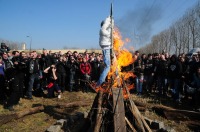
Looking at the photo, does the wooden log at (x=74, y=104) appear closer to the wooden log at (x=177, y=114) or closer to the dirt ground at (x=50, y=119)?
the dirt ground at (x=50, y=119)

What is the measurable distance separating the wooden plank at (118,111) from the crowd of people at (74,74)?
4.93m

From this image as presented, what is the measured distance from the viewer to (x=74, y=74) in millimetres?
14391

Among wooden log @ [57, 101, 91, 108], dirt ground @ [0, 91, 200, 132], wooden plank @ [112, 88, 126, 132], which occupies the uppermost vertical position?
wooden plank @ [112, 88, 126, 132]

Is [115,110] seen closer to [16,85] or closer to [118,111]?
[118,111]

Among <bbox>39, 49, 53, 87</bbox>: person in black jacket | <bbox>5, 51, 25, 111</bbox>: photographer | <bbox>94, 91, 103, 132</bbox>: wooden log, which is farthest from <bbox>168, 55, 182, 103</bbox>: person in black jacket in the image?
<bbox>5, 51, 25, 111</bbox>: photographer

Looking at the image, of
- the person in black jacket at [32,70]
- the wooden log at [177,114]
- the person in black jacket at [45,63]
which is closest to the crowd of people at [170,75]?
the wooden log at [177,114]

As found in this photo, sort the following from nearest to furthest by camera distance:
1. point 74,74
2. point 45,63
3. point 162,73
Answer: point 45,63 < point 162,73 < point 74,74

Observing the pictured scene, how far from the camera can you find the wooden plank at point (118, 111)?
6.01m

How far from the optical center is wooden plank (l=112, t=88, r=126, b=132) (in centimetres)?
601

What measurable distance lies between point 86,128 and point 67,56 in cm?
880

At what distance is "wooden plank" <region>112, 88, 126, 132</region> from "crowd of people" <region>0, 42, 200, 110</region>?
493cm

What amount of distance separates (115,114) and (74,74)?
27.9 ft

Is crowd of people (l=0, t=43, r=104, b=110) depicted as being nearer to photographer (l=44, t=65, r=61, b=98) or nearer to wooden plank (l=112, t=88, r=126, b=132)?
photographer (l=44, t=65, r=61, b=98)

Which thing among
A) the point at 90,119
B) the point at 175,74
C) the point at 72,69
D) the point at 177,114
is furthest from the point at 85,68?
the point at 90,119
